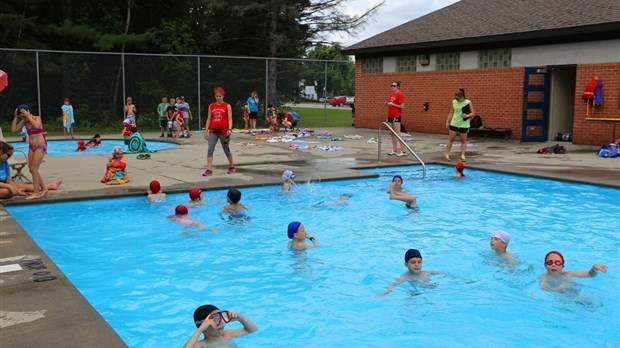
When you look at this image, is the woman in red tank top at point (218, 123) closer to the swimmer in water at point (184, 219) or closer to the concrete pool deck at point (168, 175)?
the concrete pool deck at point (168, 175)

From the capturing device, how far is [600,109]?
54.2 feet

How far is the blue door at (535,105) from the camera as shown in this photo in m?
18.4

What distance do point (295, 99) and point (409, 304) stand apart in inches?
959

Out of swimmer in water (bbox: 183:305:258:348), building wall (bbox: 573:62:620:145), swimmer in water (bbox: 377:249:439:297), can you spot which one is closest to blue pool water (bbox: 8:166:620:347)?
swimmer in water (bbox: 377:249:439:297)

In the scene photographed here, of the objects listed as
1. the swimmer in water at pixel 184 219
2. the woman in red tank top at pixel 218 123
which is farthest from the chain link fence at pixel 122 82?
the swimmer in water at pixel 184 219

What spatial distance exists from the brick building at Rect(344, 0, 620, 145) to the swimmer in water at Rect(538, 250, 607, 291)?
11.6 m

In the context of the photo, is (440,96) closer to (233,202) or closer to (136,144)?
(136,144)

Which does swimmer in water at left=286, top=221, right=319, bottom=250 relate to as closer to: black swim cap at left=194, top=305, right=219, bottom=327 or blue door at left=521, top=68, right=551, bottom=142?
black swim cap at left=194, top=305, right=219, bottom=327

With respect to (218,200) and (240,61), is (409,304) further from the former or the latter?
(240,61)

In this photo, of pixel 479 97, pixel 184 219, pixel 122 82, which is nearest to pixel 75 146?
pixel 122 82

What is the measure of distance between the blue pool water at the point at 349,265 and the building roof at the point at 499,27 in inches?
308

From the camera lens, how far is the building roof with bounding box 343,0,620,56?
654 inches

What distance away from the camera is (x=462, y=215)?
30.3 feet

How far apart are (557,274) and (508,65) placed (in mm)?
14691
